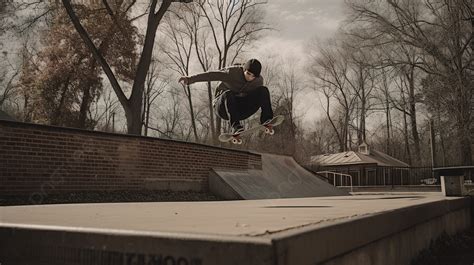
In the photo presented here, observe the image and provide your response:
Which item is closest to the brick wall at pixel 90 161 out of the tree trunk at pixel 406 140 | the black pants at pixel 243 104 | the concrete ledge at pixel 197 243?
the black pants at pixel 243 104

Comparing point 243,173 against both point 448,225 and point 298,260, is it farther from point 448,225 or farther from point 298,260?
point 298,260

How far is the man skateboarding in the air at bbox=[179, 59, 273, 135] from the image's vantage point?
24.2 feet

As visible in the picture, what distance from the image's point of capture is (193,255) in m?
1.93

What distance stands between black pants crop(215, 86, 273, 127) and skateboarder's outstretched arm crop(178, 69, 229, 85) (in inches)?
11.6

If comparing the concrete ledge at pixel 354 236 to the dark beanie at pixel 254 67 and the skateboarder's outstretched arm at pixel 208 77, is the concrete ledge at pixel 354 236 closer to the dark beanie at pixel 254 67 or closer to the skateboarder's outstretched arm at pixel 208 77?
the dark beanie at pixel 254 67

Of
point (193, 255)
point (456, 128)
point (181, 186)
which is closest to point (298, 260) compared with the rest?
point (193, 255)

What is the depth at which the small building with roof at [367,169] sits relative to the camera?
1281 inches

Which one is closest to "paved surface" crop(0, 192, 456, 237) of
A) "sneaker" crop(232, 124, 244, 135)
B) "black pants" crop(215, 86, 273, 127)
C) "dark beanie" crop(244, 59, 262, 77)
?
"dark beanie" crop(244, 59, 262, 77)

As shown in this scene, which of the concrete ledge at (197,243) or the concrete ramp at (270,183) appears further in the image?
the concrete ramp at (270,183)

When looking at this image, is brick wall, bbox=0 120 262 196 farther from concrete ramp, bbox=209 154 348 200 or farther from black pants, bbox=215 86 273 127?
black pants, bbox=215 86 273 127

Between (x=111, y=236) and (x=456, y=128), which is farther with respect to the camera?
(x=456, y=128)

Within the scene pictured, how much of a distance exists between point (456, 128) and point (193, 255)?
90.6ft

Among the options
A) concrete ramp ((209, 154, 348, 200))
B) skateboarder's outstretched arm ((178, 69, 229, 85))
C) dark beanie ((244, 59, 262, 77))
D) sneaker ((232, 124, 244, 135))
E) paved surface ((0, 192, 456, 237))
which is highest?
dark beanie ((244, 59, 262, 77))

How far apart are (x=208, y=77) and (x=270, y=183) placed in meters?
8.65
